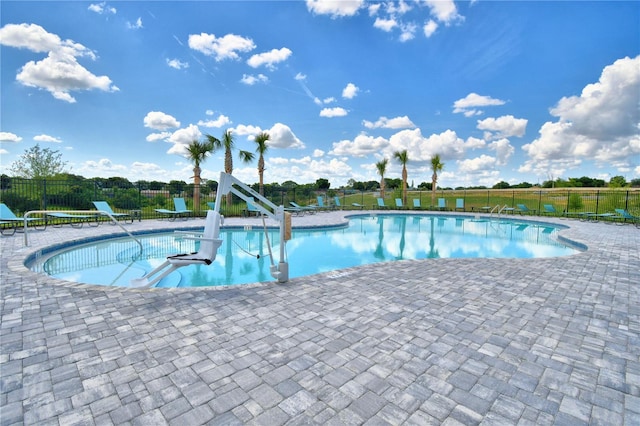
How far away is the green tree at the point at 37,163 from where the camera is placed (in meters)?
17.7

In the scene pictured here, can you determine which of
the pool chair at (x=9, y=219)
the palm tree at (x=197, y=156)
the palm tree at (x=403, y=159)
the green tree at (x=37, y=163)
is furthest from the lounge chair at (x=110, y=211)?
the palm tree at (x=403, y=159)

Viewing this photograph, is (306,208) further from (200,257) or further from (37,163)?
(37,163)

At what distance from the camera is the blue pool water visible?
5977 mm

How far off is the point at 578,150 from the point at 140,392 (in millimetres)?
21997

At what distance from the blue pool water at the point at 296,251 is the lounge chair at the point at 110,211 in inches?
96.5

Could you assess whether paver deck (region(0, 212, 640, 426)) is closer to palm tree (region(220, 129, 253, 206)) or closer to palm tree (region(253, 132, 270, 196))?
palm tree (region(220, 129, 253, 206))

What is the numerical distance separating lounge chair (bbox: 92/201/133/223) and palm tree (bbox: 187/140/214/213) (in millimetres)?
3503

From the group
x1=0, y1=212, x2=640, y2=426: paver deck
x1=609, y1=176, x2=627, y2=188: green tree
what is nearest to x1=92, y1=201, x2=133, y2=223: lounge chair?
x1=0, y1=212, x2=640, y2=426: paver deck

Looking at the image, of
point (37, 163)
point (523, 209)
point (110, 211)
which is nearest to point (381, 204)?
point (523, 209)

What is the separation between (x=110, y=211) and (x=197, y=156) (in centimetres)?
519

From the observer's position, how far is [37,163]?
18.0 metres

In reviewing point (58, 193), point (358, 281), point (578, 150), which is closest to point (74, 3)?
point (58, 193)

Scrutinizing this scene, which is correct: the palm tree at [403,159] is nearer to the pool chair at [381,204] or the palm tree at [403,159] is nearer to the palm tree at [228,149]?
the pool chair at [381,204]

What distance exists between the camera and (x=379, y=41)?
14.1 metres
